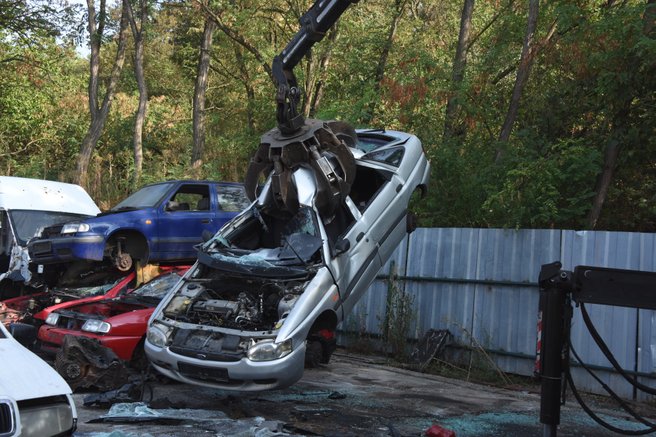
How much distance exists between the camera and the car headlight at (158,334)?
7691mm

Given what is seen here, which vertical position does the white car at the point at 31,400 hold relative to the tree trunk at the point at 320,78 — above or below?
below

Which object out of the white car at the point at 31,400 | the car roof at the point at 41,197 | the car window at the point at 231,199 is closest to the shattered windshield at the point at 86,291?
the car window at the point at 231,199

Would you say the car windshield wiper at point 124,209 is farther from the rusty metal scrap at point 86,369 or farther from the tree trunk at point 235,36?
the tree trunk at point 235,36

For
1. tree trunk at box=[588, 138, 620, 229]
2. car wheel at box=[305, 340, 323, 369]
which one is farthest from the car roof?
tree trunk at box=[588, 138, 620, 229]

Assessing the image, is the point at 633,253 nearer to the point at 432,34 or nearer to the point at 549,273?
the point at 549,273

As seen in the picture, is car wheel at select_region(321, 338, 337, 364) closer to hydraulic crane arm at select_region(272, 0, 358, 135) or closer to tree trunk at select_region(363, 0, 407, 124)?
hydraulic crane arm at select_region(272, 0, 358, 135)

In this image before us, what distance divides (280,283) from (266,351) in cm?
101

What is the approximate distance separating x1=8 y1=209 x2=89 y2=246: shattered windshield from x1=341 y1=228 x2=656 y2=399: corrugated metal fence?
18.6ft

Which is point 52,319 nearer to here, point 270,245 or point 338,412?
point 270,245

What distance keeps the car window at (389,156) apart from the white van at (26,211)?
6.61 m

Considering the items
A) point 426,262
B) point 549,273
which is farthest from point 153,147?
point 549,273

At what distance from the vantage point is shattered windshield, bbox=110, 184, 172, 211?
40.7ft

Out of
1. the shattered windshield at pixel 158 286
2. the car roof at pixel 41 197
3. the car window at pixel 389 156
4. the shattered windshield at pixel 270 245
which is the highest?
the car window at pixel 389 156

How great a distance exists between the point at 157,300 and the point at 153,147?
2275cm
